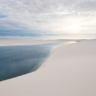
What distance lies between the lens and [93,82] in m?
2.49

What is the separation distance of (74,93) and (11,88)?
1.88 meters

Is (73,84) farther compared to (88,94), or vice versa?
(73,84)

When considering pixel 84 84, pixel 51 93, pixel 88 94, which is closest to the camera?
pixel 88 94

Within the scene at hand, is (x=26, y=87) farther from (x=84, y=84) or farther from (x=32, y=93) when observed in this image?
(x=84, y=84)

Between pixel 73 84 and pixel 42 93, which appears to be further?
pixel 73 84

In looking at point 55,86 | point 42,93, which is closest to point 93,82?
point 55,86

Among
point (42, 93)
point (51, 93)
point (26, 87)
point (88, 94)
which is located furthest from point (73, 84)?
→ point (26, 87)

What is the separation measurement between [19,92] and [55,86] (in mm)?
1062

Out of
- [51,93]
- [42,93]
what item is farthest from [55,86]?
[42,93]

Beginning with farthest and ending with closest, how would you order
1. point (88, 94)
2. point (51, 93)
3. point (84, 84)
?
1. point (84, 84)
2. point (51, 93)
3. point (88, 94)

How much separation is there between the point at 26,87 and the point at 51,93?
85 centimetres

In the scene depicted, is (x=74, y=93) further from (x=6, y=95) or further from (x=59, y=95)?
(x=6, y=95)

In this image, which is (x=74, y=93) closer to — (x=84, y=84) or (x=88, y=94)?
(x=88, y=94)

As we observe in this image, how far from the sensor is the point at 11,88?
8.11 feet
